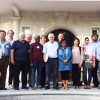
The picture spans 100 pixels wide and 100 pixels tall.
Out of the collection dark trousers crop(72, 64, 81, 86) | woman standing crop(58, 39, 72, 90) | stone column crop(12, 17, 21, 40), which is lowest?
dark trousers crop(72, 64, 81, 86)

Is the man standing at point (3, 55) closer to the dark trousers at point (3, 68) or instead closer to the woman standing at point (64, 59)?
the dark trousers at point (3, 68)

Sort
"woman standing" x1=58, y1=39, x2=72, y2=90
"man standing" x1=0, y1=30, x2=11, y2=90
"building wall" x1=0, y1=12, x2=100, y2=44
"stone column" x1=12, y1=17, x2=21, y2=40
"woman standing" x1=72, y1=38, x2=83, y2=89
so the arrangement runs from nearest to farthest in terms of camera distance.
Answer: "man standing" x1=0, y1=30, x2=11, y2=90
"woman standing" x1=58, y1=39, x2=72, y2=90
"woman standing" x1=72, y1=38, x2=83, y2=89
"stone column" x1=12, y1=17, x2=21, y2=40
"building wall" x1=0, y1=12, x2=100, y2=44

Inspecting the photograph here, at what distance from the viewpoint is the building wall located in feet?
32.5

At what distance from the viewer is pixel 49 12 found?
9.96 m

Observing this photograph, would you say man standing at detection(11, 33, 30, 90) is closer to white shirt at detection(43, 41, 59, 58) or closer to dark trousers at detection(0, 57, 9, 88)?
dark trousers at detection(0, 57, 9, 88)

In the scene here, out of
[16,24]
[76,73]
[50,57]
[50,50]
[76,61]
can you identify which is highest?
[16,24]

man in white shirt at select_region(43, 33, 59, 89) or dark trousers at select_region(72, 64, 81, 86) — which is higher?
man in white shirt at select_region(43, 33, 59, 89)

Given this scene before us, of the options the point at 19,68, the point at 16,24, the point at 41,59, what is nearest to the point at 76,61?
the point at 41,59

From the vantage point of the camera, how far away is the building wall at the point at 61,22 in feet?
32.5

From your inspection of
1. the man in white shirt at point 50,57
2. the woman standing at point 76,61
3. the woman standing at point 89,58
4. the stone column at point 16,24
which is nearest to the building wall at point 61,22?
the stone column at point 16,24

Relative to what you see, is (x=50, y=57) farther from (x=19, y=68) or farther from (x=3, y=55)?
(x=3, y=55)

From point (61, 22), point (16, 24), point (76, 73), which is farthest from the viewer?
point (61, 22)

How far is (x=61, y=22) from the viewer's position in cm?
992

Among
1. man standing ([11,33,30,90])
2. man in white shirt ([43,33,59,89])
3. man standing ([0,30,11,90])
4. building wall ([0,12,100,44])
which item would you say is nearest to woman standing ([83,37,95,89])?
man in white shirt ([43,33,59,89])
